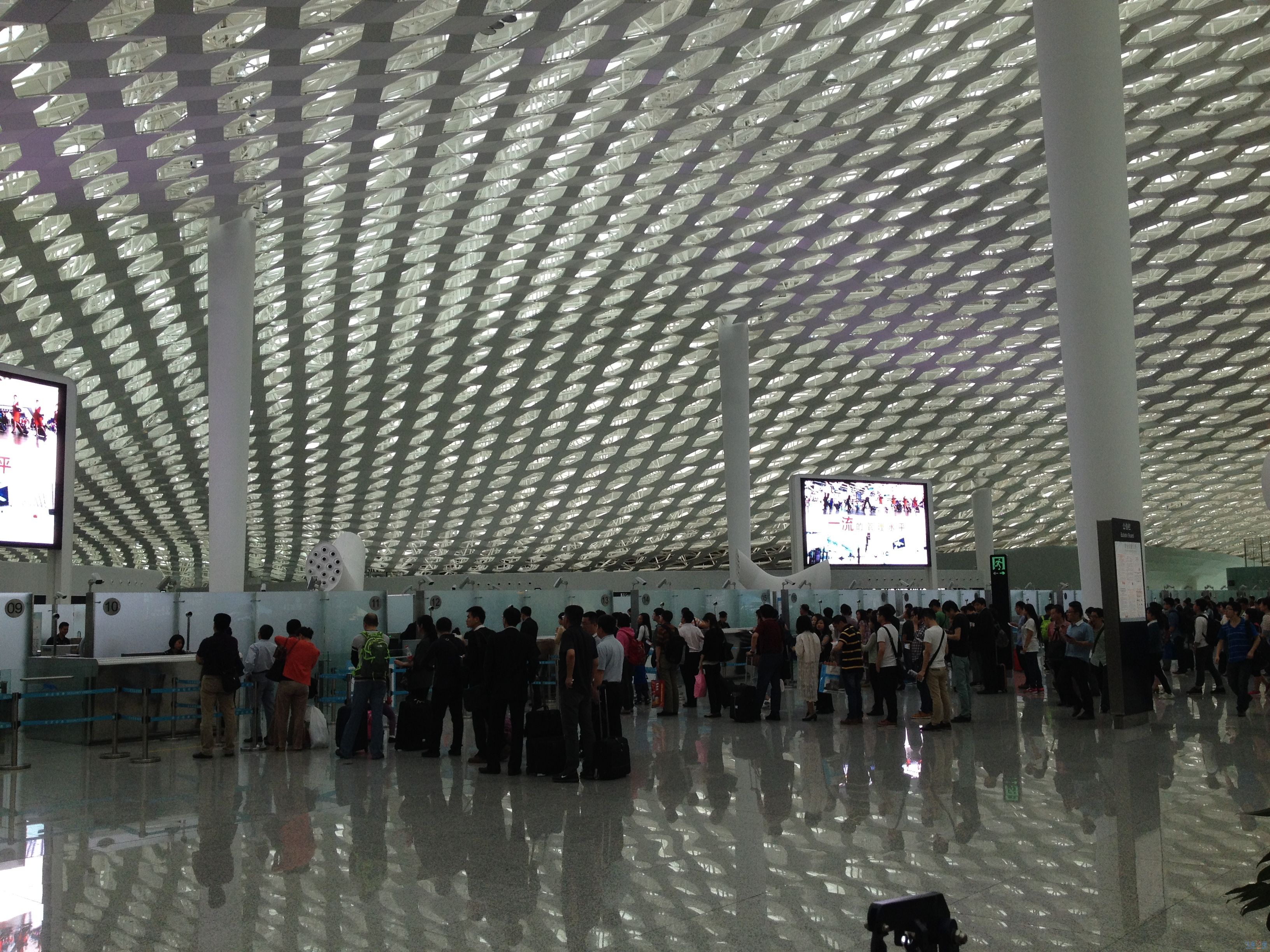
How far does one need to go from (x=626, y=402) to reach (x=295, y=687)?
34.0 meters

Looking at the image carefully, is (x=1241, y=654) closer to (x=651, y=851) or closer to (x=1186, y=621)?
(x=1186, y=621)

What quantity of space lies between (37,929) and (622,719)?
11.7m

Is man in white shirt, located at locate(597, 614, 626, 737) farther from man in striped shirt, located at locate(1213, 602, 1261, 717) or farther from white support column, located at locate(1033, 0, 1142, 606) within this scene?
man in striped shirt, located at locate(1213, 602, 1261, 717)

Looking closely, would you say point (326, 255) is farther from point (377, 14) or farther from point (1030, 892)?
point (1030, 892)

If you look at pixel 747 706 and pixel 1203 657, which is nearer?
pixel 747 706

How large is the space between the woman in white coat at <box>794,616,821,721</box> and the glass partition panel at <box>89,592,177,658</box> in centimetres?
1009

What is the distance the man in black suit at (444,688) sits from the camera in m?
12.7

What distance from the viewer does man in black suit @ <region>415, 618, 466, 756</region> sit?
12.7 metres

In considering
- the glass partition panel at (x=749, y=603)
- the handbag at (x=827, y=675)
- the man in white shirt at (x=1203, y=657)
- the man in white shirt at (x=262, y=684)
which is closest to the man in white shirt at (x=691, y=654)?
the handbag at (x=827, y=675)

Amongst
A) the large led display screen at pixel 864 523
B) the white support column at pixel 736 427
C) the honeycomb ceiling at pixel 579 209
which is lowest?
the large led display screen at pixel 864 523

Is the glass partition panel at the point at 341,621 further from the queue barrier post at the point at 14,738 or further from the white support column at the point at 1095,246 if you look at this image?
the white support column at the point at 1095,246

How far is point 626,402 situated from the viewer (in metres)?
→ 46.2

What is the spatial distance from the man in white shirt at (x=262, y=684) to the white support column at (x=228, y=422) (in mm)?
10438

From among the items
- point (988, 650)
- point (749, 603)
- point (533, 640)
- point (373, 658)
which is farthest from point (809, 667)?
point (749, 603)
